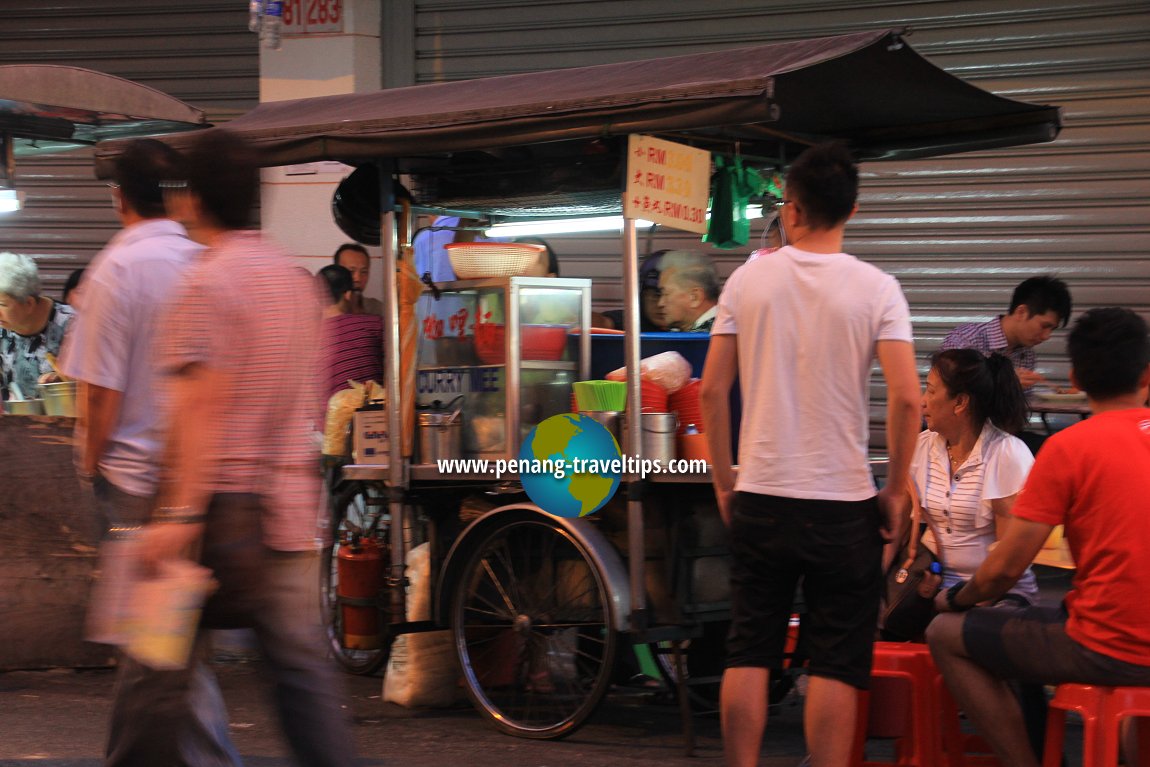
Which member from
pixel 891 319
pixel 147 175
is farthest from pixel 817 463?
pixel 147 175

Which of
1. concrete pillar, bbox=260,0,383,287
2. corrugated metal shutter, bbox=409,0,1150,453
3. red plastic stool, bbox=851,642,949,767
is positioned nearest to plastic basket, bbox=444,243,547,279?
red plastic stool, bbox=851,642,949,767

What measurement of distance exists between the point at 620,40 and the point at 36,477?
4.95 metres

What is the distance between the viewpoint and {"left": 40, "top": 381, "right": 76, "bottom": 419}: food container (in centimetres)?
644

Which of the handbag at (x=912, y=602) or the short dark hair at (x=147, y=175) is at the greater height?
the short dark hair at (x=147, y=175)

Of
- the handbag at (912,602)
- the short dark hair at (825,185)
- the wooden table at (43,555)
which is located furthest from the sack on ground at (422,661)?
the short dark hair at (825,185)

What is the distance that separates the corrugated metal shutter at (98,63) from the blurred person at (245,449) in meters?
7.58

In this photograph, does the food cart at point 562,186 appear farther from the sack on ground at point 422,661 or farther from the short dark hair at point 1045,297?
the short dark hair at point 1045,297

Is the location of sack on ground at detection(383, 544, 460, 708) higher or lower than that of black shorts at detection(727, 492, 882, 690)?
lower

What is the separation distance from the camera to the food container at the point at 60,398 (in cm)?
644

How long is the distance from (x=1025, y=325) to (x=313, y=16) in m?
5.76

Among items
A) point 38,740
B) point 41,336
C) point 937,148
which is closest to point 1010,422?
point 937,148

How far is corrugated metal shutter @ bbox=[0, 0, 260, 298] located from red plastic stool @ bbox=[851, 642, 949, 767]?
25.4ft

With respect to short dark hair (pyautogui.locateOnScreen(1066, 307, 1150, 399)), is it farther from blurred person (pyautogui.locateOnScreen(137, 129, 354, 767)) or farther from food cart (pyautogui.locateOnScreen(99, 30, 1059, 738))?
blurred person (pyautogui.locateOnScreen(137, 129, 354, 767))

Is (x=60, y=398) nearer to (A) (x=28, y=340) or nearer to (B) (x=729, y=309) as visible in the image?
(A) (x=28, y=340)
